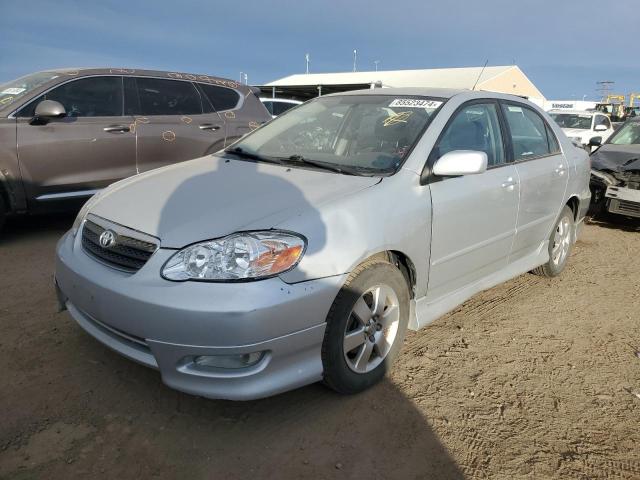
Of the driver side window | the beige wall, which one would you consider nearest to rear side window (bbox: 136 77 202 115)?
the driver side window

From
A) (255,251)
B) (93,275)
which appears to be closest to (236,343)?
(255,251)

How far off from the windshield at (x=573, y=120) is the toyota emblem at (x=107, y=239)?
55.0 feet

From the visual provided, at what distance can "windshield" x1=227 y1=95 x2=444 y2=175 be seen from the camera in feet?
9.88

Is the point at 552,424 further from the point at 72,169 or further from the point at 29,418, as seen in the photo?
the point at 72,169

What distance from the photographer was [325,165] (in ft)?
9.82

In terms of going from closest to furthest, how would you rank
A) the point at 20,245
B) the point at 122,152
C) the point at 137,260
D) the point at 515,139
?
the point at 137,260 < the point at 515,139 < the point at 20,245 < the point at 122,152

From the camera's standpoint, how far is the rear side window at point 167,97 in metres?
5.77

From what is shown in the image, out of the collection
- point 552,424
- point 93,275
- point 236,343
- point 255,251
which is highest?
point 255,251

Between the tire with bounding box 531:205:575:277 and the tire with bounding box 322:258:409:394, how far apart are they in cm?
227

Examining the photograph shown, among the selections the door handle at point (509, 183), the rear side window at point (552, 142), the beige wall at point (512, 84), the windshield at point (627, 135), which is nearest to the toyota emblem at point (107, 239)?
the door handle at point (509, 183)

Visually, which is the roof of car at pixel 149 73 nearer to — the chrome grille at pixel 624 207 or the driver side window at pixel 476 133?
the driver side window at pixel 476 133

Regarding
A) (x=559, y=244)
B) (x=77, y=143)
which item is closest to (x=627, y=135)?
(x=559, y=244)

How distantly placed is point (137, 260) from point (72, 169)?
340cm

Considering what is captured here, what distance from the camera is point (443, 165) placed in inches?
112
